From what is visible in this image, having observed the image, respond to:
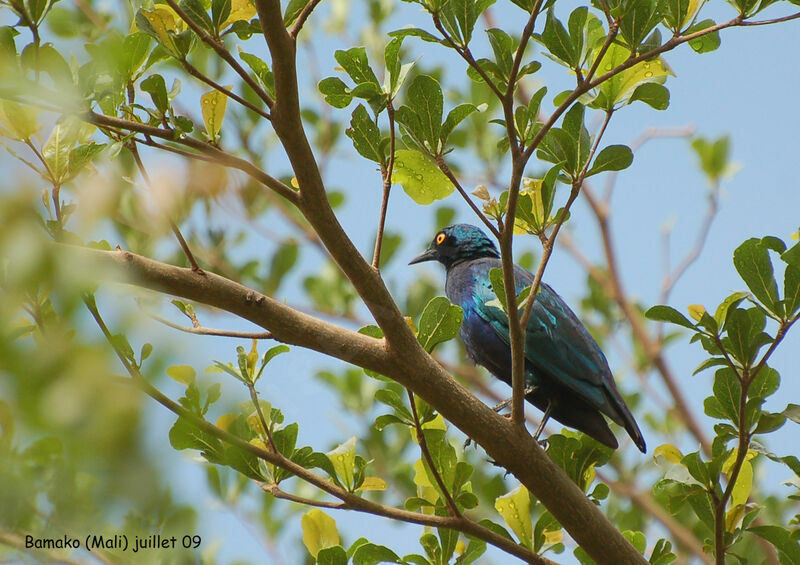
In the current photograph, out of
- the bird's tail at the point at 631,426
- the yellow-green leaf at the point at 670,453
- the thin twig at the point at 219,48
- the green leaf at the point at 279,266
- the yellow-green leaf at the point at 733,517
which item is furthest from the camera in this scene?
the green leaf at the point at 279,266

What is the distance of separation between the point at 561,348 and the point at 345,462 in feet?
5.93

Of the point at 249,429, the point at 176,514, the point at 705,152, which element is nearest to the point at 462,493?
the point at 249,429

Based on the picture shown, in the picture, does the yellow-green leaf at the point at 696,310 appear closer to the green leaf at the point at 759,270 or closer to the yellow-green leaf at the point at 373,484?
the green leaf at the point at 759,270

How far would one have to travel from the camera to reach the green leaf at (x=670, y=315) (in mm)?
2490

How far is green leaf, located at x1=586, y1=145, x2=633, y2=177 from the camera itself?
7.84ft

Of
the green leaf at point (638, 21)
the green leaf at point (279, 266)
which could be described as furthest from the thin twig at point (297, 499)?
the green leaf at point (279, 266)

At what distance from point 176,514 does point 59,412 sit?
27cm

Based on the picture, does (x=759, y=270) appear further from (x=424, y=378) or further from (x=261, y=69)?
(x=261, y=69)

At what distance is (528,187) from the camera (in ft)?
8.40

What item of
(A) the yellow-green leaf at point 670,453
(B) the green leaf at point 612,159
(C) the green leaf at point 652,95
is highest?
(C) the green leaf at point 652,95

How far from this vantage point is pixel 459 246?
5453 millimetres

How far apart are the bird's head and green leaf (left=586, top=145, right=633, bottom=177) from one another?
9.70ft

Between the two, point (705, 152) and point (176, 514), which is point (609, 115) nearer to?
point (176, 514)

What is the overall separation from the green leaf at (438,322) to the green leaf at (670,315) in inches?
22.1
